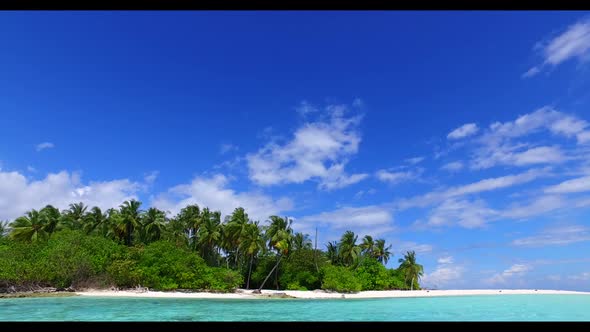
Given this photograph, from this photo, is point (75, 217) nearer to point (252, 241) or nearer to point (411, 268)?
point (252, 241)

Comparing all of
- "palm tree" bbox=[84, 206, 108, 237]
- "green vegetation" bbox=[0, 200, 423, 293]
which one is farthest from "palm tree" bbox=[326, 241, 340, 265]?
"palm tree" bbox=[84, 206, 108, 237]

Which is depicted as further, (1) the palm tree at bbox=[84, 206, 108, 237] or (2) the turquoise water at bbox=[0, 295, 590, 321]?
(1) the palm tree at bbox=[84, 206, 108, 237]

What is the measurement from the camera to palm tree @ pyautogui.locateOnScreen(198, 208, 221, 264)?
31.3 metres

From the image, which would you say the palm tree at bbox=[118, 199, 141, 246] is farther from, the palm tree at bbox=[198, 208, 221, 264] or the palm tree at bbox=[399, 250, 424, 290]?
the palm tree at bbox=[399, 250, 424, 290]

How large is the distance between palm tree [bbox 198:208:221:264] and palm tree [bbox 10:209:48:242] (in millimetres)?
10331

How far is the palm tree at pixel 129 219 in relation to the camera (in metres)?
29.7

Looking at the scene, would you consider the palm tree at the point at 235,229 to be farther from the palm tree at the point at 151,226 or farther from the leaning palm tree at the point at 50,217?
the leaning palm tree at the point at 50,217

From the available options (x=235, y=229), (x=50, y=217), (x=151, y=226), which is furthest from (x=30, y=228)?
(x=235, y=229)

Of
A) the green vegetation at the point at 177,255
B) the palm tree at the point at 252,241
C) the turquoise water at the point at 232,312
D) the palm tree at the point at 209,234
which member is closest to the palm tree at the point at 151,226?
the green vegetation at the point at 177,255

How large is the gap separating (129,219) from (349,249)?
17.6 metres

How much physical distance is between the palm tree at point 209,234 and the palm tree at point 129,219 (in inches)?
183
